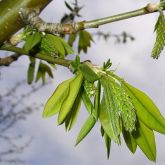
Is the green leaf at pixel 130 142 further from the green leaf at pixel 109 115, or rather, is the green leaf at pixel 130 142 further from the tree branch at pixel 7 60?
the tree branch at pixel 7 60

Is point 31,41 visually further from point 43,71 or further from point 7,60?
point 43,71

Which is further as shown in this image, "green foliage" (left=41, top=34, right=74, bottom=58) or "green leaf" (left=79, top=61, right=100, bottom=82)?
"green foliage" (left=41, top=34, right=74, bottom=58)

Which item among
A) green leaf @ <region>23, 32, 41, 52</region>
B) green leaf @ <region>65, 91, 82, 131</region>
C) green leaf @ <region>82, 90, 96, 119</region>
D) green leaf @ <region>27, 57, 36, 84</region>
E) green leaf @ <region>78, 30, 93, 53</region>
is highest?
green leaf @ <region>23, 32, 41, 52</region>

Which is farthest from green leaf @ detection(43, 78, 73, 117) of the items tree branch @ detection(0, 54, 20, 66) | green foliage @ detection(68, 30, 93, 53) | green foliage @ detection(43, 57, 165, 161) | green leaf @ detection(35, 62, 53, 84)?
green foliage @ detection(68, 30, 93, 53)

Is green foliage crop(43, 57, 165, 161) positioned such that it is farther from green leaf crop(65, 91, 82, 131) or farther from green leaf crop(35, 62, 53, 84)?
green leaf crop(35, 62, 53, 84)

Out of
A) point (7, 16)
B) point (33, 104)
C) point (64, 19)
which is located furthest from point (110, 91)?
point (33, 104)

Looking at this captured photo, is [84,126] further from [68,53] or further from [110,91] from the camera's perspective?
[68,53]
